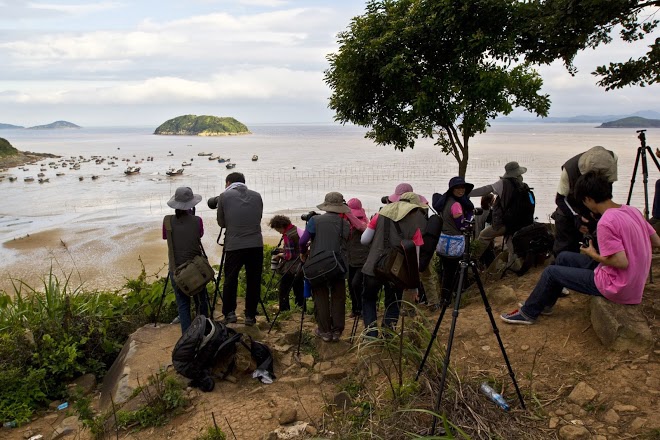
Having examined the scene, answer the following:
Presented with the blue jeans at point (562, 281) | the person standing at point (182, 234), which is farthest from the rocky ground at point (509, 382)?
the person standing at point (182, 234)

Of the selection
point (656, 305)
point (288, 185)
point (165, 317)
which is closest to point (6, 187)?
point (288, 185)

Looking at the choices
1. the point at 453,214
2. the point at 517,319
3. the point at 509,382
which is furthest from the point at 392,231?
the point at 509,382

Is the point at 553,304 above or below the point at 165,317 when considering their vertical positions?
above

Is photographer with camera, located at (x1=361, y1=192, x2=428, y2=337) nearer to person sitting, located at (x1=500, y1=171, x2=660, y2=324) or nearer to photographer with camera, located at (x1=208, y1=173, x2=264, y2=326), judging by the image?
person sitting, located at (x1=500, y1=171, x2=660, y2=324)

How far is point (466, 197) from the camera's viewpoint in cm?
627

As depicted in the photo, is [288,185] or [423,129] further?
[288,185]

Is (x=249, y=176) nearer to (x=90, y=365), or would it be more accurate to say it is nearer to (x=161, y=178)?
(x=161, y=178)

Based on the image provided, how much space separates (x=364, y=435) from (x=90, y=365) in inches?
180

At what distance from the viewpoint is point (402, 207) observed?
506 cm

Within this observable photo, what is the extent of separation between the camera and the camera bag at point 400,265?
4852mm

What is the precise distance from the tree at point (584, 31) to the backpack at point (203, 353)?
6.22 m

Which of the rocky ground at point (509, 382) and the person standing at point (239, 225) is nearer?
the rocky ground at point (509, 382)

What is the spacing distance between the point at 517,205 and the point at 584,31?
2750mm

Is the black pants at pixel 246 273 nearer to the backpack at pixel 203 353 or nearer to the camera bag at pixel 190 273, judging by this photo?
the camera bag at pixel 190 273
